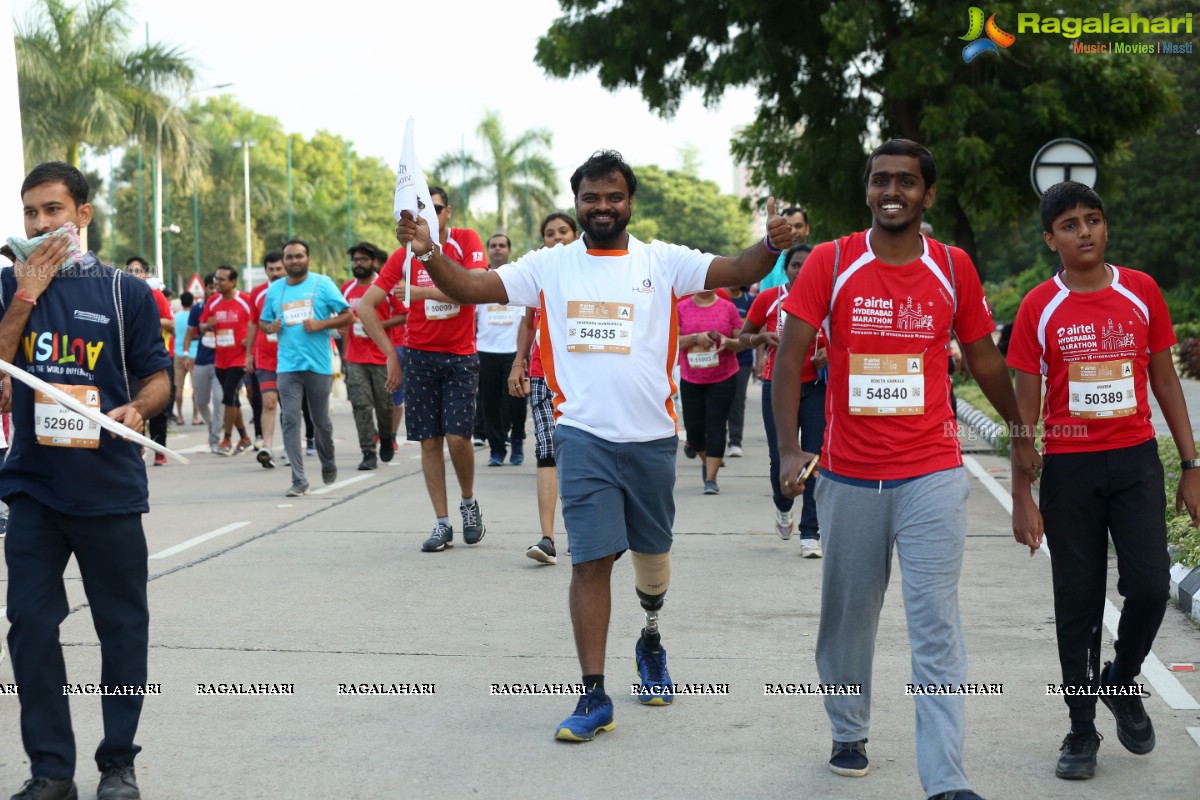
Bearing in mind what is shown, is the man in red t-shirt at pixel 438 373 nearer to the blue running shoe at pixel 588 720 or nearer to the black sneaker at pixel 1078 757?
the blue running shoe at pixel 588 720

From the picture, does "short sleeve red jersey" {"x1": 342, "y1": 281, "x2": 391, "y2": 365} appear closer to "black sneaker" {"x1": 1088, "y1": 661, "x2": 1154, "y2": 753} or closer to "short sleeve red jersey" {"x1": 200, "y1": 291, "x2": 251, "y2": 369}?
"short sleeve red jersey" {"x1": 200, "y1": 291, "x2": 251, "y2": 369}

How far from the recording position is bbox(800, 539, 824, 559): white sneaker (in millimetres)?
9102

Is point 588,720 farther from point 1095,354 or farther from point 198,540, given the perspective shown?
point 198,540

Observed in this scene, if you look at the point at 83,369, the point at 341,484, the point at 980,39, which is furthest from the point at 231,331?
the point at 980,39

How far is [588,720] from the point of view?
5.20m

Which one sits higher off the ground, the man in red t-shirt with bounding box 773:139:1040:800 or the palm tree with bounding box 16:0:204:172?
the palm tree with bounding box 16:0:204:172

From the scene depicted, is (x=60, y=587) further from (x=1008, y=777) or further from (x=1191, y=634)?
(x=1191, y=634)

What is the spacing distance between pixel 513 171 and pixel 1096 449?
6279 centimetres

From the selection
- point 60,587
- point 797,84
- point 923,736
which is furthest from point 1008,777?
point 797,84

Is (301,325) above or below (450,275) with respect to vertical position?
below

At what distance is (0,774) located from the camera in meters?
4.82

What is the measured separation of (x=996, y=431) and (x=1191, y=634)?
9.63 meters

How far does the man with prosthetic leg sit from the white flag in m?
0.19

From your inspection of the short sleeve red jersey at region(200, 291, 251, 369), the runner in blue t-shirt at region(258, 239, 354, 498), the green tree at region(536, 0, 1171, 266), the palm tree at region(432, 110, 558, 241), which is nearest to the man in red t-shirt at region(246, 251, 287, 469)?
the short sleeve red jersey at region(200, 291, 251, 369)
